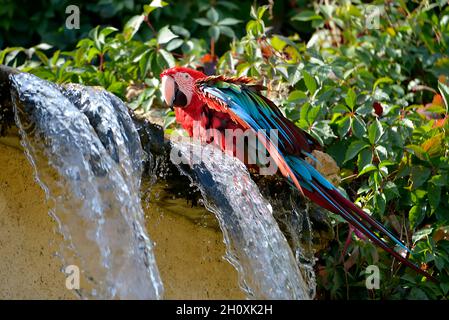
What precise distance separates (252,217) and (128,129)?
0.37 metres

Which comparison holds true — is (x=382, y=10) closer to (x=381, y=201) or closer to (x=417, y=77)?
(x=417, y=77)

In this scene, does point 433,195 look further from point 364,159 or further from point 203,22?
point 203,22

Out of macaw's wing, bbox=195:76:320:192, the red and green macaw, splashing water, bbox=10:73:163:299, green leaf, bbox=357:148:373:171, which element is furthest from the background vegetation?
splashing water, bbox=10:73:163:299

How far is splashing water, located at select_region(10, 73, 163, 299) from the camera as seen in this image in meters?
1.97

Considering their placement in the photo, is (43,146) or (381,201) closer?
(43,146)

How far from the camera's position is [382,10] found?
3.36 metres

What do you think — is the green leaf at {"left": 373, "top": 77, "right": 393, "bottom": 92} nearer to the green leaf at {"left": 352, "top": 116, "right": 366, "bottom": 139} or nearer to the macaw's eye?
the green leaf at {"left": 352, "top": 116, "right": 366, "bottom": 139}

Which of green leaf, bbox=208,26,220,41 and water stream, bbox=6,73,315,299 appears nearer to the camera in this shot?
water stream, bbox=6,73,315,299

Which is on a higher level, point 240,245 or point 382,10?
point 382,10

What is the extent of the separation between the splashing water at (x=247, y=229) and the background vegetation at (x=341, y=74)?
391 millimetres

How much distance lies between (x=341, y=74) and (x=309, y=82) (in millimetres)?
236

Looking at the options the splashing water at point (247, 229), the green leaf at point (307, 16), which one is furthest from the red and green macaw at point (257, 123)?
the green leaf at point (307, 16)
